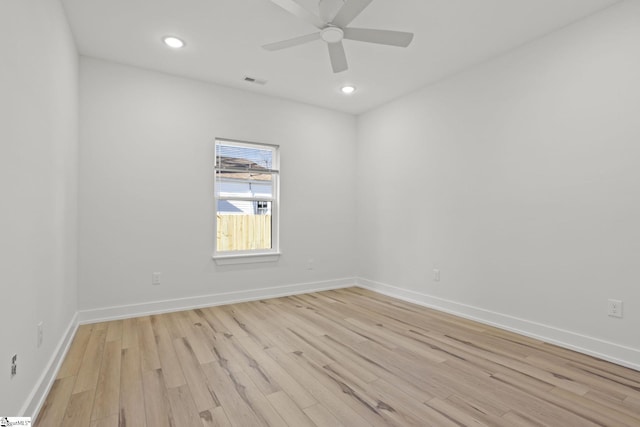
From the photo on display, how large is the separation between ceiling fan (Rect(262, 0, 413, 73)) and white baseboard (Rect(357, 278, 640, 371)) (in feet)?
8.86

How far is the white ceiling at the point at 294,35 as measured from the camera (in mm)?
2492

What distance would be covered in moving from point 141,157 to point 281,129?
178 cm

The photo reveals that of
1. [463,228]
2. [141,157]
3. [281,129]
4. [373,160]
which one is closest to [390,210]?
[373,160]

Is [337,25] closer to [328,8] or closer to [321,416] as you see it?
[328,8]

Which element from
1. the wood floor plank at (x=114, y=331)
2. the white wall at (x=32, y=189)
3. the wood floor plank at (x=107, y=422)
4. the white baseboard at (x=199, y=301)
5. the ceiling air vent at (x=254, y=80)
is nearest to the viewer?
the white wall at (x=32, y=189)

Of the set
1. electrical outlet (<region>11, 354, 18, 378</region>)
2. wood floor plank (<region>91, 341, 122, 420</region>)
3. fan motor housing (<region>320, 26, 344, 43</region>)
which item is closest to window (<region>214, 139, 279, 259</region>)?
wood floor plank (<region>91, 341, 122, 420</region>)

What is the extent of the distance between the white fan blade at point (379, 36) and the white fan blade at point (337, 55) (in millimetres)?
135

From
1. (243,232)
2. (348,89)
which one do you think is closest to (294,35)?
(348,89)

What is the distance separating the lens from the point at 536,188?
2.92 metres

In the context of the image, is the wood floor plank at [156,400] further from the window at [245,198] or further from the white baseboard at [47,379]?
the window at [245,198]

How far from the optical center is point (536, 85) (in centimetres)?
292

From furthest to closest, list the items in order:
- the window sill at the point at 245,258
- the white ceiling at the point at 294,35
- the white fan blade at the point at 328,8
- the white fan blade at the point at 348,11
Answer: the window sill at the point at 245,258
the white ceiling at the point at 294,35
the white fan blade at the point at 328,8
the white fan blade at the point at 348,11

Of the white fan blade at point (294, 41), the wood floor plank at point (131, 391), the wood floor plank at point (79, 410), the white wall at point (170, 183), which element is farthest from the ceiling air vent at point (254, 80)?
the wood floor plank at point (79, 410)

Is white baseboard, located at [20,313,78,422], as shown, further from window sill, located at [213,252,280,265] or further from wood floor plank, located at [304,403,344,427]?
window sill, located at [213,252,280,265]
